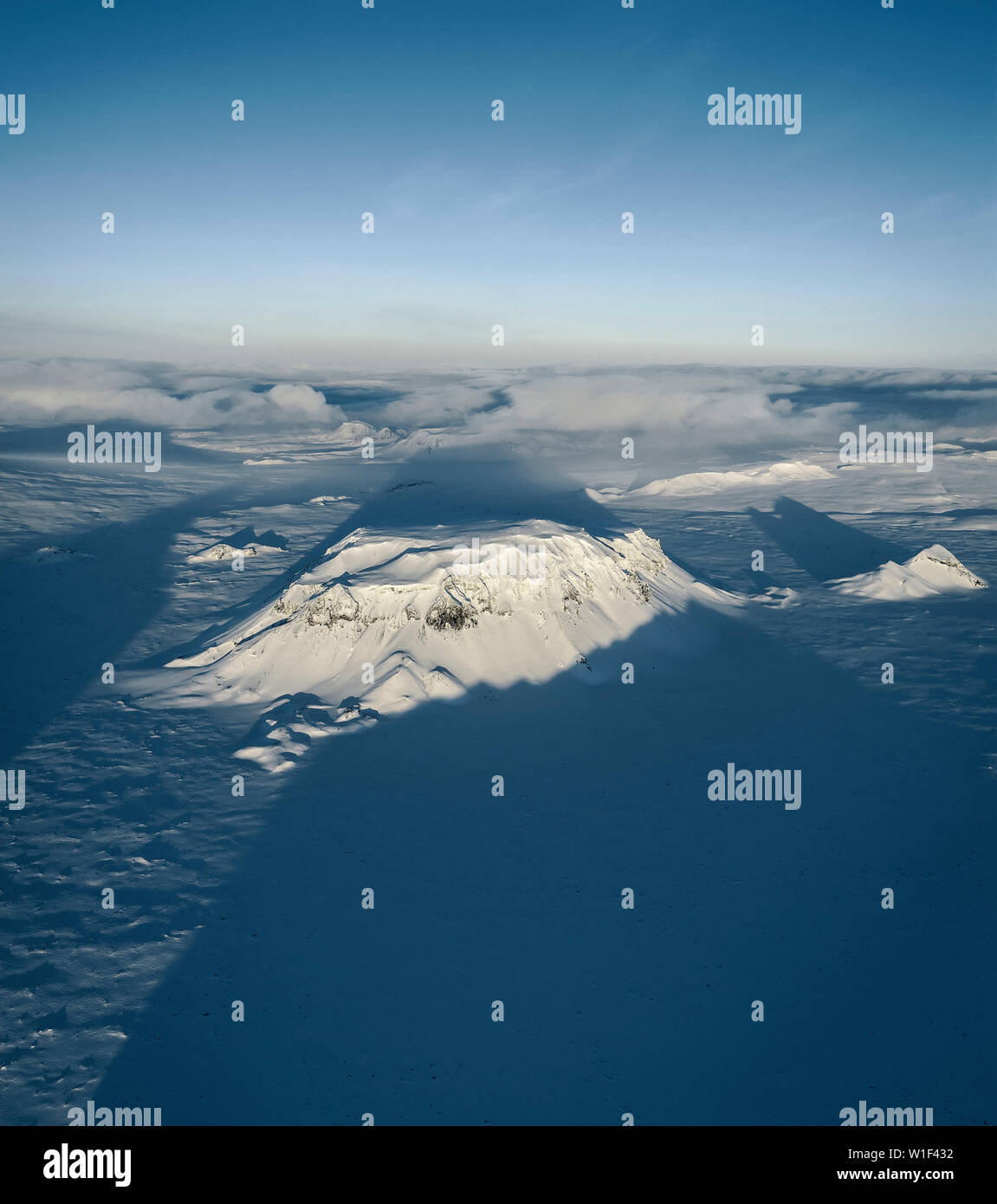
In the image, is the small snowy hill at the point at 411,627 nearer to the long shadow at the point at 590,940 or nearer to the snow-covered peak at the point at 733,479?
the long shadow at the point at 590,940

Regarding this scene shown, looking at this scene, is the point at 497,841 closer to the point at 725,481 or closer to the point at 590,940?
the point at 590,940

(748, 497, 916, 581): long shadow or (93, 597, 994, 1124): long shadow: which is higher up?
(748, 497, 916, 581): long shadow

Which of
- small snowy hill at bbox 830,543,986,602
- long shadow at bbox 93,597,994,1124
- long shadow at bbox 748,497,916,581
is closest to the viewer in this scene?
long shadow at bbox 93,597,994,1124

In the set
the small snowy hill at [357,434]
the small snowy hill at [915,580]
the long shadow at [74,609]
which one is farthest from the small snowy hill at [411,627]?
the small snowy hill at [357,434]

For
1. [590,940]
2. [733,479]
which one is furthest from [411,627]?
[733,479]

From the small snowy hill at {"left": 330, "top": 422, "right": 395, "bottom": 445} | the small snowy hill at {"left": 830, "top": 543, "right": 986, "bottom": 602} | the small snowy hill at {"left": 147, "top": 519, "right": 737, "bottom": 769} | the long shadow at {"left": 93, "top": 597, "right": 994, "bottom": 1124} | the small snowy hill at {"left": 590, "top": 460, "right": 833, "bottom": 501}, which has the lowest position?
the long shadow at {"left": 93, "top": 597, "right": 994, "bottom": 1124}

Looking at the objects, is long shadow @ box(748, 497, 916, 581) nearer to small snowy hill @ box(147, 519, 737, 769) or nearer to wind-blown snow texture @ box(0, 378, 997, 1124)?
wind-blown snow texture @ box(0, 378, 997, 1124)

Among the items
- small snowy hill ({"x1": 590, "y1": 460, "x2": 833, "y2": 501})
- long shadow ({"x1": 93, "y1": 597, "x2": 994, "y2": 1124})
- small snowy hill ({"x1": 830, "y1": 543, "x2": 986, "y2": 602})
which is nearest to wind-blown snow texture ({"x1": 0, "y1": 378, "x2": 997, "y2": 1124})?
long shadow ({"x1": 93, "y1": 597, "x2": 994, "y2": 1124})

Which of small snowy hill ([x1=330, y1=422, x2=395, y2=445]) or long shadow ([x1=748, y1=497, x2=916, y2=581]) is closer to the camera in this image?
long shadow ([x1=748, y1=497, x2=916, y2=581])
